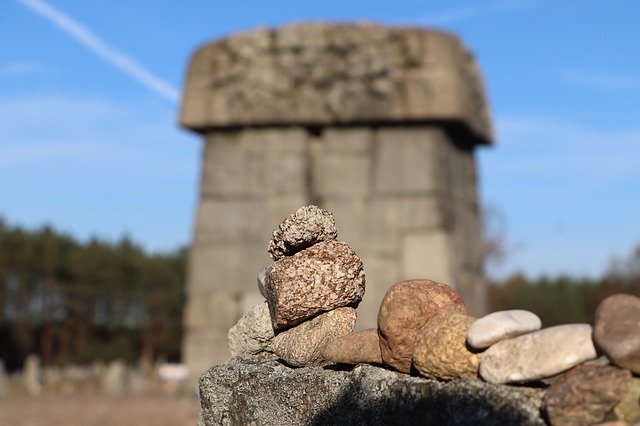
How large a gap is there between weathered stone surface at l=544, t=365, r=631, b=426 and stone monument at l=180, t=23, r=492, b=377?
6457 millimetres

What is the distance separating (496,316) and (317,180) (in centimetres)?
678

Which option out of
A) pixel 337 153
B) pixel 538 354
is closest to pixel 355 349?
pixel 538 354

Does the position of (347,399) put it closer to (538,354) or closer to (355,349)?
(355,349)

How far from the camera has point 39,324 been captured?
77.2ft

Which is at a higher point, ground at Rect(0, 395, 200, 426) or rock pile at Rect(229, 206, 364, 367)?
rock pile at Rect(229, 206, 364, 367)

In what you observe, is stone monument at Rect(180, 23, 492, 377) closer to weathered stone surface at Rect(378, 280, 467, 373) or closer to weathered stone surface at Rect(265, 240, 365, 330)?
weathered stone surface at Rect(265, 240, 365, 330)

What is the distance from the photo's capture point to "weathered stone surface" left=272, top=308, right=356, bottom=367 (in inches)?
137

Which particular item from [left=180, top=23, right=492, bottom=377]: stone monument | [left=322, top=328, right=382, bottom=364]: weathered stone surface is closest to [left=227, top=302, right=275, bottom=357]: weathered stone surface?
[left=322, top=328, right=382, bottom=364]: weathered stone surface

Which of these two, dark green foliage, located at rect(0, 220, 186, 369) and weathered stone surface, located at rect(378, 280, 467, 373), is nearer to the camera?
weathered stone surface, located at rect(378, 280, 467, 373)

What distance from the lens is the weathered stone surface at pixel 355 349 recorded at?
10.5 ft

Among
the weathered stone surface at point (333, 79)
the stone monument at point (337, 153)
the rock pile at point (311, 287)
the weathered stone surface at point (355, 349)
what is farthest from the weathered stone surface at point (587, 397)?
the weathered stone surface at point (333, 79)

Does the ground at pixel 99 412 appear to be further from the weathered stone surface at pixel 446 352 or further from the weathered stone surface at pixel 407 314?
the weathered stone surface at pixel 446 352

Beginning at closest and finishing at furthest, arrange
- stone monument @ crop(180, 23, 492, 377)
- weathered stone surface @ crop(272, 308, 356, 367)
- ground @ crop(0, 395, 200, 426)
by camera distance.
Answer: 1. weathered stone surface @ crop(272, 308, 356, 367)
2. stone monument @ crop(180, 23, 492, 377)
3. ground @ crop(0, 395, 200, 426)

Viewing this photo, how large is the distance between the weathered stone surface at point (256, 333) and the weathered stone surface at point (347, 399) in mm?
69
